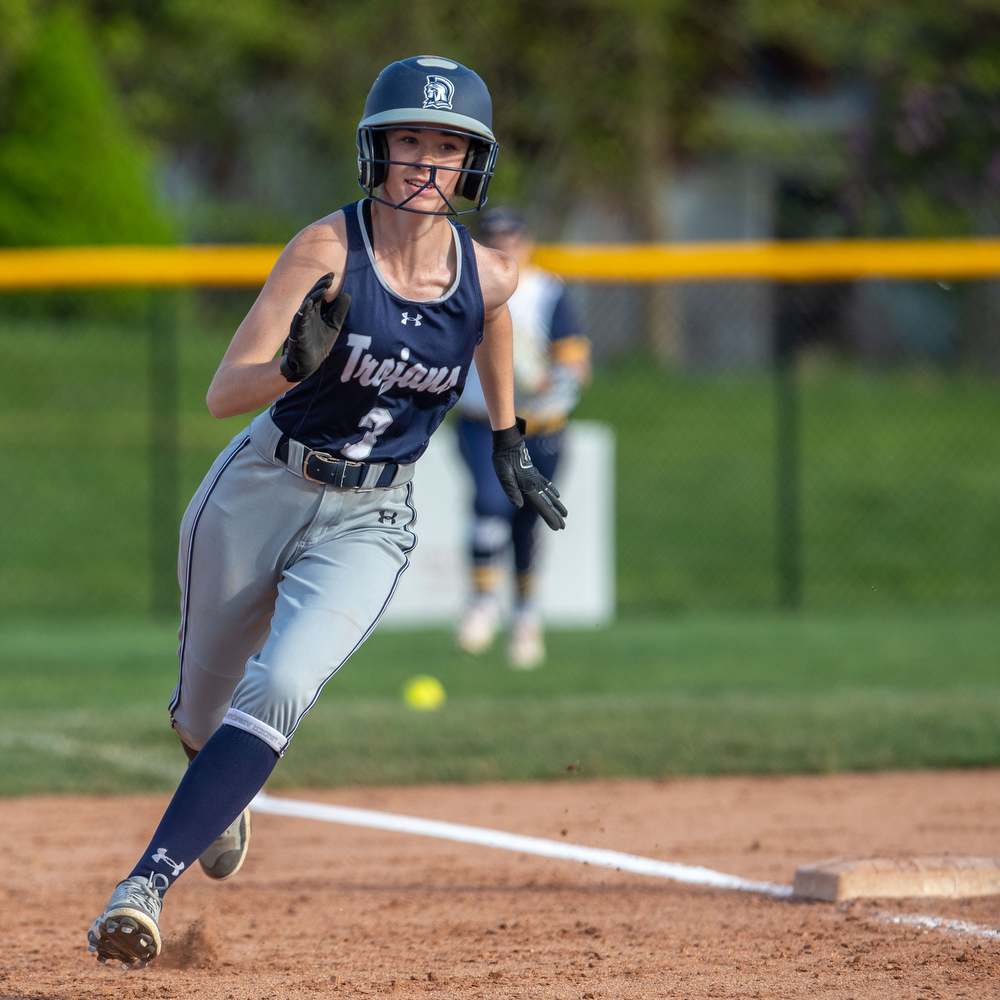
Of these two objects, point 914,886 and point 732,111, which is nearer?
point 914,886

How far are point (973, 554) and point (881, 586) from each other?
4.41 ft

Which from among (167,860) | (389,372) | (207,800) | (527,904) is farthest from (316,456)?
(527,904)

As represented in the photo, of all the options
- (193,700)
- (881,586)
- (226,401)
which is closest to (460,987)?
(193,700)

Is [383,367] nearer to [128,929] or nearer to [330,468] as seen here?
[330,468]

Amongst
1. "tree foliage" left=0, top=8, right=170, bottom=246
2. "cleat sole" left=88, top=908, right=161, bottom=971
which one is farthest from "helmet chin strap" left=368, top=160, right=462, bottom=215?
"tree foliage" left=0, top=8, right=170, bottom=246

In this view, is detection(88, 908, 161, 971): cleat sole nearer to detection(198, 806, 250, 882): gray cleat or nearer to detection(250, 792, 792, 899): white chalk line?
detection(198, 806, 250, 882): gray cleat

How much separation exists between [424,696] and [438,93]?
14.2 feet

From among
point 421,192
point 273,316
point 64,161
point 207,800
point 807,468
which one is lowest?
point 207,800

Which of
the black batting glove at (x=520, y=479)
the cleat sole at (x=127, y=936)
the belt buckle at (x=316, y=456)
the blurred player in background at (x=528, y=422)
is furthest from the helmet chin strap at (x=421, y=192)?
the blurred player in background at (x=528, y=422)

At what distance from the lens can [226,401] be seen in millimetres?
3240

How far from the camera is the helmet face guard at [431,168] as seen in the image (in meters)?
3.30

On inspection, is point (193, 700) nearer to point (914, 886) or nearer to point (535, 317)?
point (914, 886)

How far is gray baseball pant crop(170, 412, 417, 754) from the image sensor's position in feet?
10.5

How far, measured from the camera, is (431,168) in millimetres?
3295
